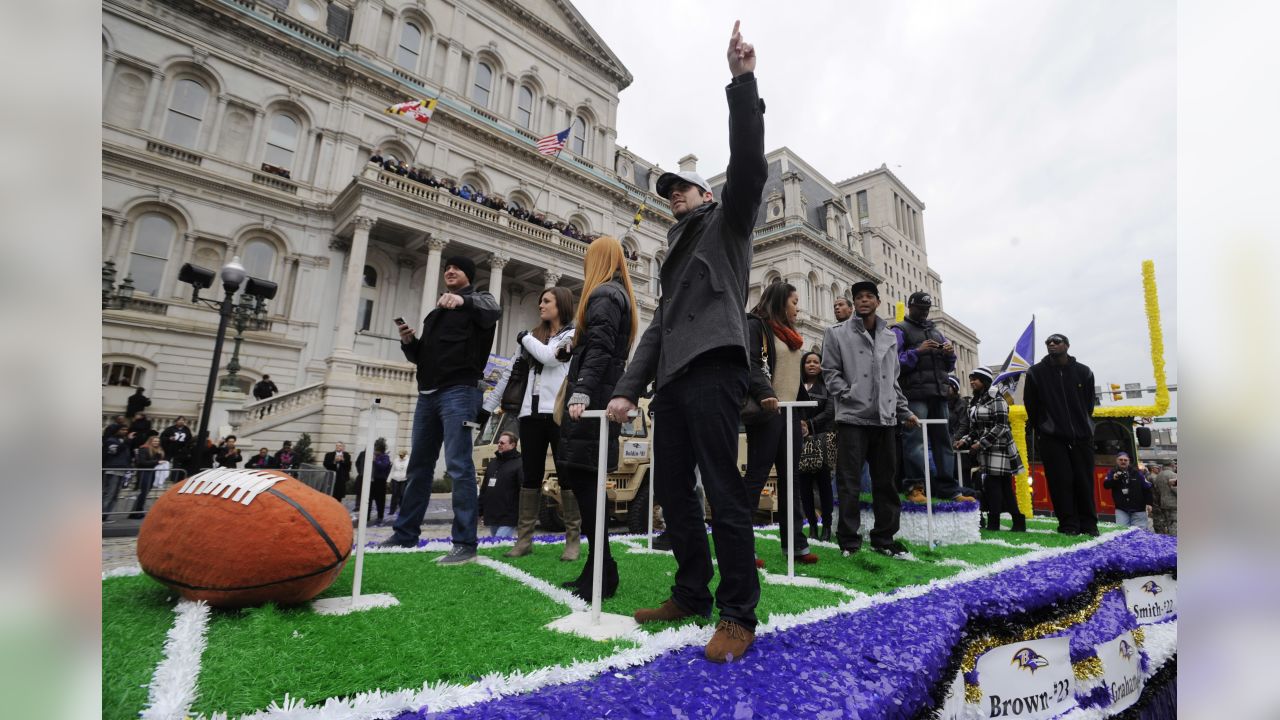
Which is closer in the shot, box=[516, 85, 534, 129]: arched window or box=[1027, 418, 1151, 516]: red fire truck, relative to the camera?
box=[1027, 418, 1151, 516]: red fire truck

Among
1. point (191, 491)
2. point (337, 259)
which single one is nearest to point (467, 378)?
point (191, 491)

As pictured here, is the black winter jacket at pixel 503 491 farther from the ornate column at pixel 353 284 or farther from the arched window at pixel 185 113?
the arched window at pixel 185 113

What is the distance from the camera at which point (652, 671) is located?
1813mm

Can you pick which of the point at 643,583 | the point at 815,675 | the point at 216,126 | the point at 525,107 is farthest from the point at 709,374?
the point at 525,107

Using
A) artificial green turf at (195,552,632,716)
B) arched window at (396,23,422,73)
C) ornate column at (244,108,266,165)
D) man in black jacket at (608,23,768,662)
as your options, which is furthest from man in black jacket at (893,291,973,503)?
arched window at (396,23,422,73)

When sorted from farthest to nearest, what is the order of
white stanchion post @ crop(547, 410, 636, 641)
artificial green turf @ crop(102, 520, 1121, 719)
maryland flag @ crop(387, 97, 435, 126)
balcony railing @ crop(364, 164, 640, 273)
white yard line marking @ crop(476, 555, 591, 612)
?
balcony railing @ crop(364, 164, 640, 273), maryland flag @ crop(387, 97, 435, 126), white yard line marking @ crop(476, 555, 591, 612), white stanchion post @ crop(547, 410, 636, 641), artificial green turf @ crop(102, 520, 1121, 719)

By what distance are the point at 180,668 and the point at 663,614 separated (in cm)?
183

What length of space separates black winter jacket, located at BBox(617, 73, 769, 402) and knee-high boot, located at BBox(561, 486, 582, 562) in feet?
6.81

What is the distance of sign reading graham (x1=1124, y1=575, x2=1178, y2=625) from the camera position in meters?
3.48

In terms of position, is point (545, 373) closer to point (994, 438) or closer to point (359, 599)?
point (359, 599)

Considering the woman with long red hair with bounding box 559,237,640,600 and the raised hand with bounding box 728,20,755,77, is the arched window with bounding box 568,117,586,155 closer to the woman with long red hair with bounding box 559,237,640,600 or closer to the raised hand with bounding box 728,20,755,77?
the woman with long red hair with bounding box 559,237,640,600

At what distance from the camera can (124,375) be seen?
1648 cm

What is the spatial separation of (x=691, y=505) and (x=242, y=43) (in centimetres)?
2617
